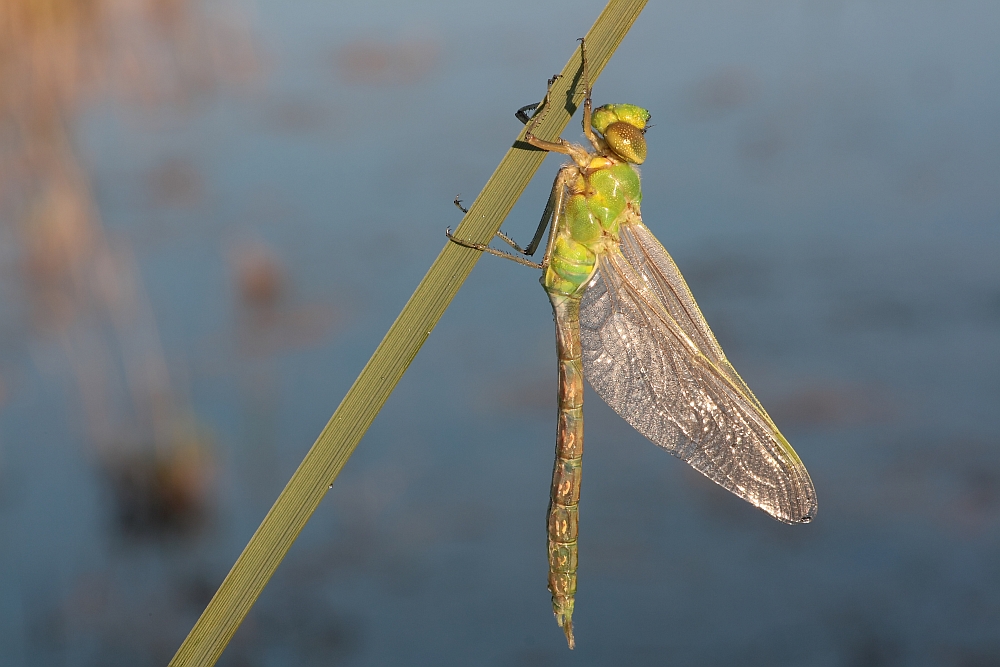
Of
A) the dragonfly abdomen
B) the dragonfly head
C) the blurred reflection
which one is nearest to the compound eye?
the dragonfly head

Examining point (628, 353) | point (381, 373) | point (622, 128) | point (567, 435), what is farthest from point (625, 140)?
point (381, 373)

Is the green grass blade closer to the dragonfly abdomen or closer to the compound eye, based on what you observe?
the compound eye

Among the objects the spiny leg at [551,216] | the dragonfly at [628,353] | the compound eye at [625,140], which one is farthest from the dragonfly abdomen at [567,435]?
the compound eye at [625,140]

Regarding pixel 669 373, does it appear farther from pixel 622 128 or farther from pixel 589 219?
pixel 622 128

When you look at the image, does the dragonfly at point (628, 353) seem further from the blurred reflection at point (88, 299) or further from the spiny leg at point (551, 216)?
the blurred reflection at point (88, 299)

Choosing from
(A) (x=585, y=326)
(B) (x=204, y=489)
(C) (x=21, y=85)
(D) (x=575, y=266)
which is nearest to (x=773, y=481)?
(A) (x=585, y=326)

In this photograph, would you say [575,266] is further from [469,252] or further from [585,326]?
[469,252]
